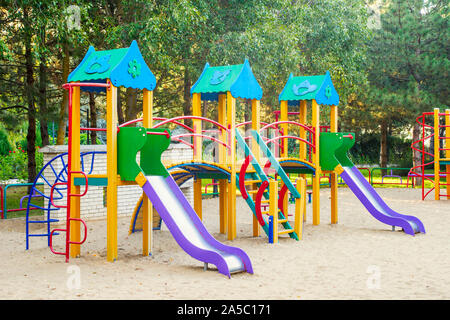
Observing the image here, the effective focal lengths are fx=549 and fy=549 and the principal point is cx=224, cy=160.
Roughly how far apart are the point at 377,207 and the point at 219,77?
161 inches

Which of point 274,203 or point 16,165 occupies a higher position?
point 16,165

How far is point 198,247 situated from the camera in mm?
7055

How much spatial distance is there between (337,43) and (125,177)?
12207 millimetres

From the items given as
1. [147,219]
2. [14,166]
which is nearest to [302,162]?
[147,219]

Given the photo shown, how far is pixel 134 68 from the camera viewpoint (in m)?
8.11

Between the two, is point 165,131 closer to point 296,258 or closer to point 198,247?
point 198,247

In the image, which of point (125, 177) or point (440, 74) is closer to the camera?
point (125, 177)

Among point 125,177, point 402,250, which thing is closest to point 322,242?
point 402,250

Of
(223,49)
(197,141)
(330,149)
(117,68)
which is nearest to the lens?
(117,68)

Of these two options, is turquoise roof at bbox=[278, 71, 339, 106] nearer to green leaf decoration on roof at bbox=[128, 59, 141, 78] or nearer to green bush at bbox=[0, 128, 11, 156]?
green leaf decoration on roof at bbox=[128, 59, 141, 78]

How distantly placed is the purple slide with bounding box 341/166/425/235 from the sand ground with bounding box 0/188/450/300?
279mm

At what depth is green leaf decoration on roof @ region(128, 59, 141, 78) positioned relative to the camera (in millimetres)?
8016

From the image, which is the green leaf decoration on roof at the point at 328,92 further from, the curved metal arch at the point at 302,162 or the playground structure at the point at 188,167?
the curved metal arch at the point at 302,162

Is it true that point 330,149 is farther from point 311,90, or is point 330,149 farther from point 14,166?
point 14,166
